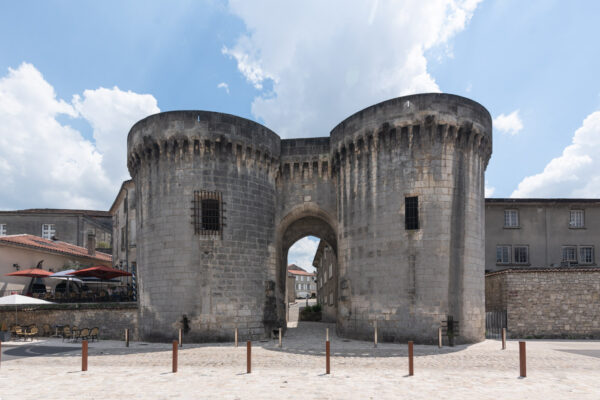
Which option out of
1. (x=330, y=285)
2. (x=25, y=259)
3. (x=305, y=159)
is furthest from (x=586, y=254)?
(x=25, y=259)

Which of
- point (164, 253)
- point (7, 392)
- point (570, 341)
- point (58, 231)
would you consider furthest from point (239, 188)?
point (58, 231)

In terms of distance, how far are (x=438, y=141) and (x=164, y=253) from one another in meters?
13.3

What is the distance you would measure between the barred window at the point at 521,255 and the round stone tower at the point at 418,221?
40.1 ft

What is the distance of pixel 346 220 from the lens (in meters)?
20.9

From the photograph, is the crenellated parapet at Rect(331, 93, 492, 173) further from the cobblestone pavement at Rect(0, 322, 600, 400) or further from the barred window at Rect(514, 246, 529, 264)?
the barred window at Rect(514, 246, 529, 264)

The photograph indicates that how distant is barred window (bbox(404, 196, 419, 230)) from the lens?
18.6m

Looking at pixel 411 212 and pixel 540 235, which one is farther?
pixel 540 235

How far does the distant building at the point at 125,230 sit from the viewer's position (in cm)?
3006

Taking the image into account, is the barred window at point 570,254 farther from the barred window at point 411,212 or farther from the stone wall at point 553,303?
the barred window at point 411,212

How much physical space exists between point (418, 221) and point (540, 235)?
16.3 meters

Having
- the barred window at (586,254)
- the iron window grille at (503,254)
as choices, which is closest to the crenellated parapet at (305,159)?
the iron window grille at (503,254)

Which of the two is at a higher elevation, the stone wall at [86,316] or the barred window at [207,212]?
the barred window at [207,212]

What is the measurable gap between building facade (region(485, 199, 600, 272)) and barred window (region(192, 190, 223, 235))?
19.2 metres

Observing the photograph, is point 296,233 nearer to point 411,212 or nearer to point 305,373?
point 411,212
